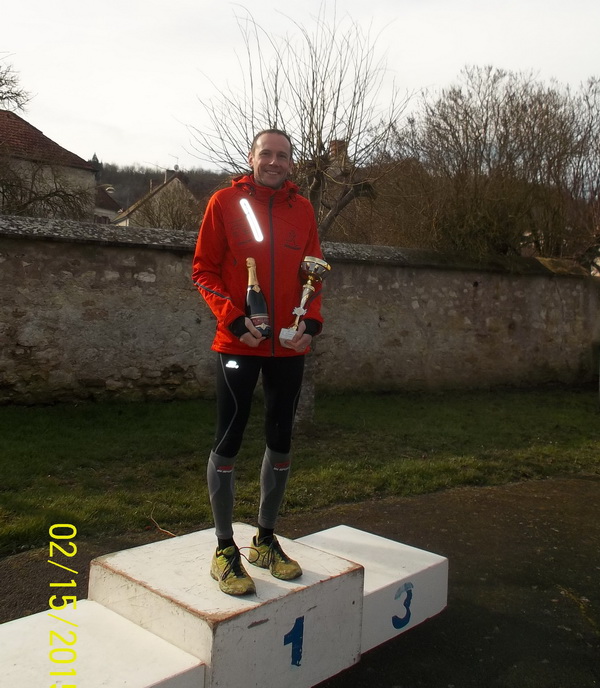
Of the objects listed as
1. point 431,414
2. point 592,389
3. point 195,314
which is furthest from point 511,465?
point 592,389

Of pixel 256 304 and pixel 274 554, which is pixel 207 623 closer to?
pixel 274 554

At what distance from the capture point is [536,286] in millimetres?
10508

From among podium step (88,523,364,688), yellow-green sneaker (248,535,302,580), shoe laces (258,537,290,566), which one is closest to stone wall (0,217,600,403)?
podium step (88,523,364,688)

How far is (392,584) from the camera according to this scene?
291 centimetres

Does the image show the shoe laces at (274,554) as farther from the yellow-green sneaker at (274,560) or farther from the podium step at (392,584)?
the podium step at (392,584)

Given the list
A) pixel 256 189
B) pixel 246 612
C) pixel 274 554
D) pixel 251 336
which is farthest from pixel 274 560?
pixel 256 189

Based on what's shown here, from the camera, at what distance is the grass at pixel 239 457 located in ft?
14.0

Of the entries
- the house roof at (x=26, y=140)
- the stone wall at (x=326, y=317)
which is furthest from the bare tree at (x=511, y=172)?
the house roof at (x=26, y=140)

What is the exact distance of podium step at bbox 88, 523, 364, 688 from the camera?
87.6 inches

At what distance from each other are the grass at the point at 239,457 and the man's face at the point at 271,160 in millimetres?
2359

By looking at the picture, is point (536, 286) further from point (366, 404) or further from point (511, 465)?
point (511, 465)

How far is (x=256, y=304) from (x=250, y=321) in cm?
8

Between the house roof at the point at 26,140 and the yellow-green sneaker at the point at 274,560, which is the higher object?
the house roof at the point at 26,140

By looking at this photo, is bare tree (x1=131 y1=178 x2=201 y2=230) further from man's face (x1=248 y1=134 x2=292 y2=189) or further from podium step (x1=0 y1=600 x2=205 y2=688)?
podium step (x1=0 y1=600 x2=205 y2=688)
